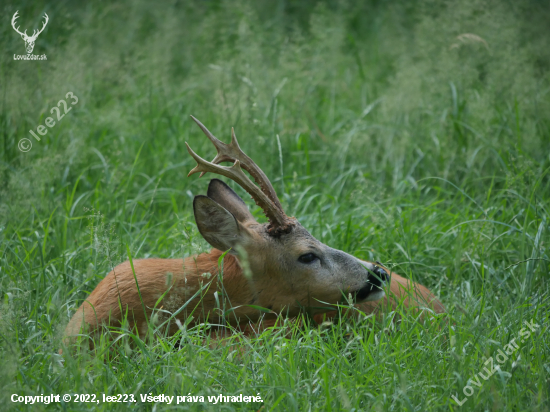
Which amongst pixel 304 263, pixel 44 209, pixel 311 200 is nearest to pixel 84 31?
pixel 44 209

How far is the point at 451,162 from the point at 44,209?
328cm

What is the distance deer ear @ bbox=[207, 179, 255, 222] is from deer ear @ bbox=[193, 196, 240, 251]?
0.40m

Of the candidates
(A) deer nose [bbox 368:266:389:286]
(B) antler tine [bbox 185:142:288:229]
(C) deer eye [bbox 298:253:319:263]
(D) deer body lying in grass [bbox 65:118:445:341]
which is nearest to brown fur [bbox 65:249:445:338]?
(D) deer body lying in grass [bbox 65:118:445:341]

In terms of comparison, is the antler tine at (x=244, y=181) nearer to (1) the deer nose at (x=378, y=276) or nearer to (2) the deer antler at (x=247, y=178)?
(2) the deer antler at (x=247, y=178)

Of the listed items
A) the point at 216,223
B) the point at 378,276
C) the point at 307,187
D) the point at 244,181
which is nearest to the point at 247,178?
the point at 244,181

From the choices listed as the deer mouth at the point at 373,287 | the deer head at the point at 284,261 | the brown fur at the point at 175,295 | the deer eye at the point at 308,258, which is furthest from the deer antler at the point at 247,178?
the deer mouth at the point at 373,287

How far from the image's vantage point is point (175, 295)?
321 cm

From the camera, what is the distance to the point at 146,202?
4996 mm

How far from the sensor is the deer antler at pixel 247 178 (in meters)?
3.32

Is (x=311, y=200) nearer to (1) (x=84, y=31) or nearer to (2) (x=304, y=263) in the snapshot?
(2) (x=304, y=263)

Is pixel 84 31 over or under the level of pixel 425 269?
over

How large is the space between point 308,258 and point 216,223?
0.55 m

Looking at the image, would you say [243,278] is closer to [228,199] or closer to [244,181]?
[244,181]

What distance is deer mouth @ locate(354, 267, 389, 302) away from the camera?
341 centimetres
